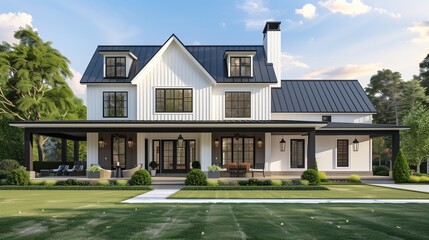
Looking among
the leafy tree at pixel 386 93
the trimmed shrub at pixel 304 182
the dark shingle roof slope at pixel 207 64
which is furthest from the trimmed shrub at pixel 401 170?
the leafy tree at pixel 386 93

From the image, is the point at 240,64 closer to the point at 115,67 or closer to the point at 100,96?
the point at 115,67

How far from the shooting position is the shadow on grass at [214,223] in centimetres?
700

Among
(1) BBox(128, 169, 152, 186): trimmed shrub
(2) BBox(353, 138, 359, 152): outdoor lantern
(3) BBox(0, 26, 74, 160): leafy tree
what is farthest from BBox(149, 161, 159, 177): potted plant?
(3) BBox(0, 26, 74, 160): leafy tree

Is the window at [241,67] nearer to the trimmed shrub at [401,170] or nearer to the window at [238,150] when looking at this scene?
the window at [238,150]

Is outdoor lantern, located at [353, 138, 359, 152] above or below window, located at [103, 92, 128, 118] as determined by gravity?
below

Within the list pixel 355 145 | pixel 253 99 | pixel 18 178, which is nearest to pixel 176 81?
pixel 253 99

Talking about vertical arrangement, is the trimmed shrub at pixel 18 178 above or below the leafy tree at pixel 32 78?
below

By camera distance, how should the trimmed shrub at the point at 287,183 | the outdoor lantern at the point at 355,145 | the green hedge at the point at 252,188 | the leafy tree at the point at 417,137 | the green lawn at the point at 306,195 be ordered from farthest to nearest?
the leafy tree at the point at 417,137
the outdoor lantern at the point at 355,145
the trimmed shrub at the point at 287,183
the green hedge at the point at 252,188
the green lawn at the point at 306,195

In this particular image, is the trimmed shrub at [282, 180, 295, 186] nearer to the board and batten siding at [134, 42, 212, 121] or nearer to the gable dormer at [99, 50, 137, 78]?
the board and batten siding at [134, 42, 212, 121]

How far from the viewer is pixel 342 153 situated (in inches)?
1051

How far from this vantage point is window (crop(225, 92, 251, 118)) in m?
24.5

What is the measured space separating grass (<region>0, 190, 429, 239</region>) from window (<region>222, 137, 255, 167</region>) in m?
13.4

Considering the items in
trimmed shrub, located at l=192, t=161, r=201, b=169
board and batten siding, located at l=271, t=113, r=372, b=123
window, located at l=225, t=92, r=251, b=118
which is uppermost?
window, located at l=225, t=92, r=251, b=118

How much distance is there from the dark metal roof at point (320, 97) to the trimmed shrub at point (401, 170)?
5754 millimetres
